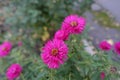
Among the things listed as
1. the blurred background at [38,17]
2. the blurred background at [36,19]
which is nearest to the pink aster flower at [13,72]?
the blurred background at [36,19]

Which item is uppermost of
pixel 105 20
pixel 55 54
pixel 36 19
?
pixel 105 20

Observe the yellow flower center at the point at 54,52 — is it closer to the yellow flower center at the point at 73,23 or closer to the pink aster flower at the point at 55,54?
the pink aster flower at the point at 55,54

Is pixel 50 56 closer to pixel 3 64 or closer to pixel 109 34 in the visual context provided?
pixel 3 64

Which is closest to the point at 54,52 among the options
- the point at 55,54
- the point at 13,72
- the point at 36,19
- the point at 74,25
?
the point at 55,54

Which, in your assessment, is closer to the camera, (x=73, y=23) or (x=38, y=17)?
(x=73, y=23)

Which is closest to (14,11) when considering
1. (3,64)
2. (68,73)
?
(3,64)

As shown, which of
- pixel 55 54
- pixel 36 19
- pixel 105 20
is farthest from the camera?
pixel 105 20

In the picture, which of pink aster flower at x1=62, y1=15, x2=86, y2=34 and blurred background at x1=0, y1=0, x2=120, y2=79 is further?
blurred background at x1=0, y1=0, x2=120, y2=79

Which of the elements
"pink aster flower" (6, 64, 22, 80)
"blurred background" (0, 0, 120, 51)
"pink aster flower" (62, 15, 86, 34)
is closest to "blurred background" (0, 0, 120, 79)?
"blurred background" (0, 0, 120, 51)

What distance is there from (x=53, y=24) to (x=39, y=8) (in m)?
0.29

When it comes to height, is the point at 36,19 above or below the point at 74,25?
above

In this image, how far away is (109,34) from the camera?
4.20 metres

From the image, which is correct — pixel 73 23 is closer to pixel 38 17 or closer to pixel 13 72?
pixel 13 72

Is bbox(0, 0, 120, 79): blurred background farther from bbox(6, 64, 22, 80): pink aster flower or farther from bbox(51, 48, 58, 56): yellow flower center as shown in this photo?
bbox(51, 48, 58, 56): yellow flower center
